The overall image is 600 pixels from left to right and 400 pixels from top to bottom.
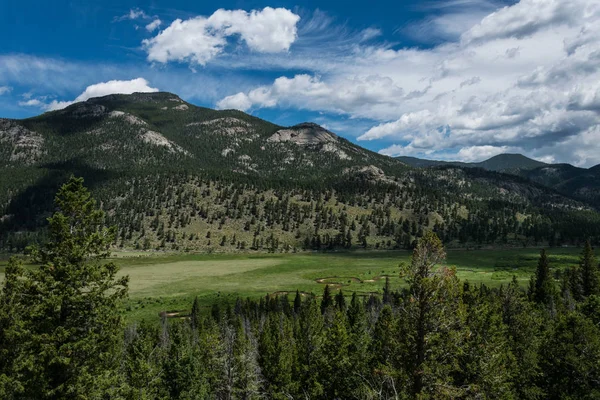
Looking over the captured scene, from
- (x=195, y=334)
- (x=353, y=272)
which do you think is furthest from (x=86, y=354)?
(x=353, y=272)

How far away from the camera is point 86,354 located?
54.8 feet

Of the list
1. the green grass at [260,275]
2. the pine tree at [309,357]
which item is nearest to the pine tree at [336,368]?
the pine tree at [309,357]

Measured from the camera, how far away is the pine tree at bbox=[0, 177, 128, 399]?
52.0 ft

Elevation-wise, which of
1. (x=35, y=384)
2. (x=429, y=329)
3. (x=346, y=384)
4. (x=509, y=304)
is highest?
(x=429, y=329)

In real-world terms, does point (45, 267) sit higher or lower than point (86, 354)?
higher

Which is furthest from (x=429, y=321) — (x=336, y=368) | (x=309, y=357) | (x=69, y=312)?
(x=309, y=357)

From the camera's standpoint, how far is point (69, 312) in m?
16.9

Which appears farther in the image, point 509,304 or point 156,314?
point 156,314

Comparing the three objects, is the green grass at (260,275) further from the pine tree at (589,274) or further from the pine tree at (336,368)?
the pine tree at (336,368)

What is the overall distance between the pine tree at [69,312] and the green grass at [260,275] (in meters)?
81.5

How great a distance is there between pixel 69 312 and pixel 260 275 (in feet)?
448

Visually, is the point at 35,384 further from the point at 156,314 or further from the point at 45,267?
the point at 156,314

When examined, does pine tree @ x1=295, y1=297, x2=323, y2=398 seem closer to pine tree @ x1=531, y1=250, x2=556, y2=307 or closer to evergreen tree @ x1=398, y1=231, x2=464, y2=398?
evergreen tree @ x1=398, y1=231, x2=464, y2=398

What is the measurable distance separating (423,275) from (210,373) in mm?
35920
